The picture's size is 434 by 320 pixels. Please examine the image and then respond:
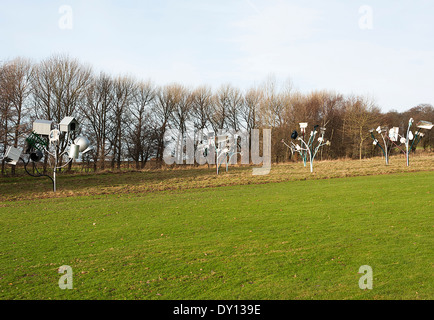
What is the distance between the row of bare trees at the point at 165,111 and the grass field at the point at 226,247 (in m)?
25.0

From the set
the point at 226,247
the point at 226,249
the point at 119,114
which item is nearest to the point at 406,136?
the point at 226,247

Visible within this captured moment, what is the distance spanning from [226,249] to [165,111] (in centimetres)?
4059

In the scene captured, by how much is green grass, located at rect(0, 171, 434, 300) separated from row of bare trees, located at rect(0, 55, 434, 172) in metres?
26.6

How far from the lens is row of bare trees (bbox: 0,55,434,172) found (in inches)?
1423

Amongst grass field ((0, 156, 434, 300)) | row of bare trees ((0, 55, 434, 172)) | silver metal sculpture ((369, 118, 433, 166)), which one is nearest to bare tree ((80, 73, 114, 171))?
row of bare trees ((0, 55, 434, 172))

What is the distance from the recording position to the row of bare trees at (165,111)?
36156mm

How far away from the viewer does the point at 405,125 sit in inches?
2165

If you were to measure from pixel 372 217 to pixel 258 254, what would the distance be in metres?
4.95

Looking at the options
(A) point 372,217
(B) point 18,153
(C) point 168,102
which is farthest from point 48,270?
(C) point 168,102

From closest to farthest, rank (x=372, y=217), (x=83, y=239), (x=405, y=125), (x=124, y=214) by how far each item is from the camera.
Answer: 1. (x=83, y=239)
2. (x=372, y=217)
3. (x=124, y=214)
4. (x=405, y=125)

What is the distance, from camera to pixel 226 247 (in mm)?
7512

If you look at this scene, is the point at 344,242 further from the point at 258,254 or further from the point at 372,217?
the point at 372,217

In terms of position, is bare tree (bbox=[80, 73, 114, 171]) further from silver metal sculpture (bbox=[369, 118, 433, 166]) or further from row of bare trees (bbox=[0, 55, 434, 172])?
silver metal sculpture (bbox=[369, 118, 433, 166])

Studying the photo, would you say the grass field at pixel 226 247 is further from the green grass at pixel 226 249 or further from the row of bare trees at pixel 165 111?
the row of bare trees at pixel 165 111
